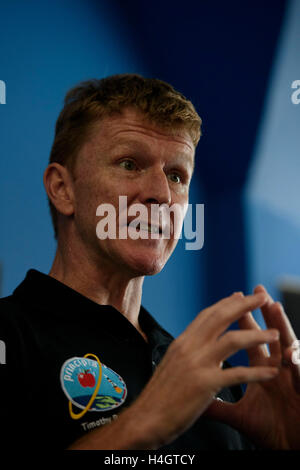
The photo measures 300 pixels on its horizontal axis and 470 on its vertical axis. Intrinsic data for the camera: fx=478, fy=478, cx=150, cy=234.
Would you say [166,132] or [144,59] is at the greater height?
[144,59]

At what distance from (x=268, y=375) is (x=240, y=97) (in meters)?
1.78

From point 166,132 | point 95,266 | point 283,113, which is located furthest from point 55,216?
point 283,113

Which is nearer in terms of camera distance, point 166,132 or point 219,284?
point 166,132

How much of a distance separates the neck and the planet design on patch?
0.63 feet

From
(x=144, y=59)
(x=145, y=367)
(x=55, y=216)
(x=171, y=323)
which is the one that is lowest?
(x=171, y=323)

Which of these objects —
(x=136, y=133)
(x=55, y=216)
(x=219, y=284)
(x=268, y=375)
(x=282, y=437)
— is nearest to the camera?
(x=268, y=375)

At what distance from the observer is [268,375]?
2.00 feet

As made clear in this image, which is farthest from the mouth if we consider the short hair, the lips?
the short hair

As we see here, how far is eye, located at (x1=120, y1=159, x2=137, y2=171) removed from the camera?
962mm

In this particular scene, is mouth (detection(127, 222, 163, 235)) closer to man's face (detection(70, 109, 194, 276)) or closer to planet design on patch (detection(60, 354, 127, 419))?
man's face (detection(70, 109, 194, 276))

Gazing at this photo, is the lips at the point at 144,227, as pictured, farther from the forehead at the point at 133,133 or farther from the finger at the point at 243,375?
the finger at the point at 243,375

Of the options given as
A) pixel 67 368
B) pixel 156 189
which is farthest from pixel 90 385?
pixel 156 189

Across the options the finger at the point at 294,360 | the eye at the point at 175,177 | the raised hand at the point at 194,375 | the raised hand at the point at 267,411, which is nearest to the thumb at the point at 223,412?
the raised hand at the point at 267,411

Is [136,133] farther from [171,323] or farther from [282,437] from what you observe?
[171,323]
